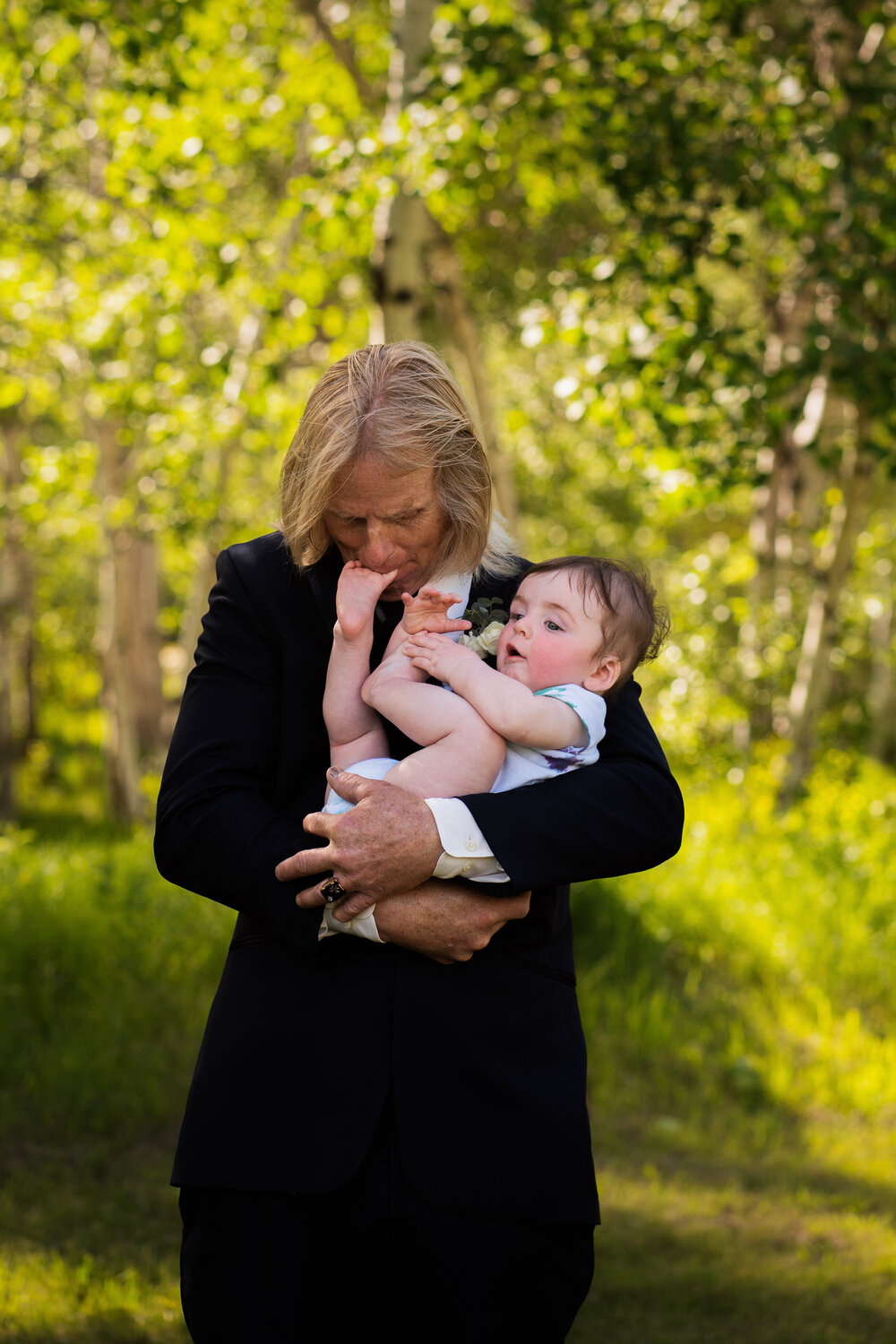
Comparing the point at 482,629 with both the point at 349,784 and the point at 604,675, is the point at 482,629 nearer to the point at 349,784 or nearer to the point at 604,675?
Result: the point at 604,675

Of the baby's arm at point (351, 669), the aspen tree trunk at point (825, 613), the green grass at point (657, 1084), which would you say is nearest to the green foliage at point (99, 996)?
the green grass at point (657, 1084)

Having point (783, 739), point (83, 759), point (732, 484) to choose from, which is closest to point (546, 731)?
point (732, 484)

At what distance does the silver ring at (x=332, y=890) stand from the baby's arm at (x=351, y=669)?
0.24 metres

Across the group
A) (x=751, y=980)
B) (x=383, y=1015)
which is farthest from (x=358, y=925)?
(x=751, y=980)

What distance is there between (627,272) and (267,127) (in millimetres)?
4296

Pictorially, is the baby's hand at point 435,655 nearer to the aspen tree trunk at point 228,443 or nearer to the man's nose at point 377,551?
the man's nose at point 377,551

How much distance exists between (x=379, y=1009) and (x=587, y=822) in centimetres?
42

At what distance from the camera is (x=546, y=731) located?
1.96 m

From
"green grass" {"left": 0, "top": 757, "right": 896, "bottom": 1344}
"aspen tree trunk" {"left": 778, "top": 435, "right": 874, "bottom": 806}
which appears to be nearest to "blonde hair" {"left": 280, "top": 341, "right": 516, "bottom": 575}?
"green grass" {"left": 0, "top": 757, "right": 896, "bottom": 1344}

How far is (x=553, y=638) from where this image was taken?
207 cm

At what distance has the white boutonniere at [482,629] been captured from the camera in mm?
2105

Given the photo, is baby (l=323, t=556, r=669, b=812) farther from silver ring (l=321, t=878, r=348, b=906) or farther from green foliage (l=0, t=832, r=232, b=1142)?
green foliage (l=0, t=832, r=232, b=1142)

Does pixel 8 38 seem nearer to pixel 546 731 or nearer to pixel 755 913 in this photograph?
pixel 755 913

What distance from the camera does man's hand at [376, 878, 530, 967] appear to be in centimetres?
179
